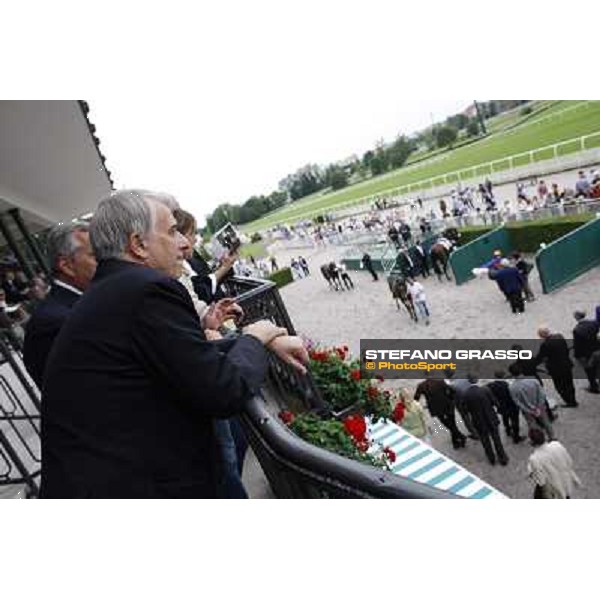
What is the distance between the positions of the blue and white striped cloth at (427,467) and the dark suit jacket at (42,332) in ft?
15.4

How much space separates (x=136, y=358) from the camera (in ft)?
5.09

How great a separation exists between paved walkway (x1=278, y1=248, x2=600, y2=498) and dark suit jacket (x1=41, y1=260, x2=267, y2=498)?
7.39m

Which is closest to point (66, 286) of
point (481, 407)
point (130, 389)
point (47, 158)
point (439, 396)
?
point (130, 389)

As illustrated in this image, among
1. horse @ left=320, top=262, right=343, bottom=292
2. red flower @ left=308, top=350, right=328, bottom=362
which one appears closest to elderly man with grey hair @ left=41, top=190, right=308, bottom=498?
red flower @ left=308, top=350, right=328, bottom=362

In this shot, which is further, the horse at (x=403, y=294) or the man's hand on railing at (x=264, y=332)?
the horse at (x=403, y=294)

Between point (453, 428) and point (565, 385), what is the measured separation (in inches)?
74.5

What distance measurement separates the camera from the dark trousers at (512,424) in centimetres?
937

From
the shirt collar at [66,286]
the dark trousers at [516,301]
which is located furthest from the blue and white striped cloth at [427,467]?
the dark trousers at [516,301]

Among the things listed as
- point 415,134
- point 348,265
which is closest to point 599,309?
point 348,265

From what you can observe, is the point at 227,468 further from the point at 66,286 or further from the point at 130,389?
the point at 66,286

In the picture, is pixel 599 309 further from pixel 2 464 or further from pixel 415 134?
pixel 415 134

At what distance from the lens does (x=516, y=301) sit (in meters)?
15.8

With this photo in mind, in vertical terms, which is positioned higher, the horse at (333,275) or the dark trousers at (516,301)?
the dark trousers at (516,301)

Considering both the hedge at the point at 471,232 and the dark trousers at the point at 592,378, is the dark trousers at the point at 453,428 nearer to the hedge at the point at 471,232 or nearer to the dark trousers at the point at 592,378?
the dark trousers at the point at 592,378
